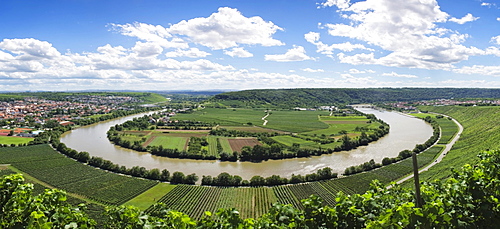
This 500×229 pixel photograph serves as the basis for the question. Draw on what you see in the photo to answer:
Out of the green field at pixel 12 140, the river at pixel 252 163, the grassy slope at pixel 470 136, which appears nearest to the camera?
the grassy slope at pixel 470 136

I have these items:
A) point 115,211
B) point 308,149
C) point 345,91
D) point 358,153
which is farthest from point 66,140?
point 345,91

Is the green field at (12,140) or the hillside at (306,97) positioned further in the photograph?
the hillside at (306,97)

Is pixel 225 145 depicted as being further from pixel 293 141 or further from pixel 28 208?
pixel 28 208

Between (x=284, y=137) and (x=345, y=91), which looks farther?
(x=345, y=91)

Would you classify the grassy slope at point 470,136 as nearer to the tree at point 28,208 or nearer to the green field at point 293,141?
the green field at point 293,141

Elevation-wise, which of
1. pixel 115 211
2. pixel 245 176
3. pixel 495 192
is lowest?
pixel 245 176

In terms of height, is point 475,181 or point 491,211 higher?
point 475,181

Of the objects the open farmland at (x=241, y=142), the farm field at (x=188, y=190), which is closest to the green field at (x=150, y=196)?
the farm field at (x=188, y=190)

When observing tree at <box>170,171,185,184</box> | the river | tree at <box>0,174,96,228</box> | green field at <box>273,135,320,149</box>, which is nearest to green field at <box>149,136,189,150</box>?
the river

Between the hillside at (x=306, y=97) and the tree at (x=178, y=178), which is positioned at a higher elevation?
the hillside at (x=306, y=97)

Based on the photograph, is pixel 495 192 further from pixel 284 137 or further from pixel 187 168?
pixel 284 137
